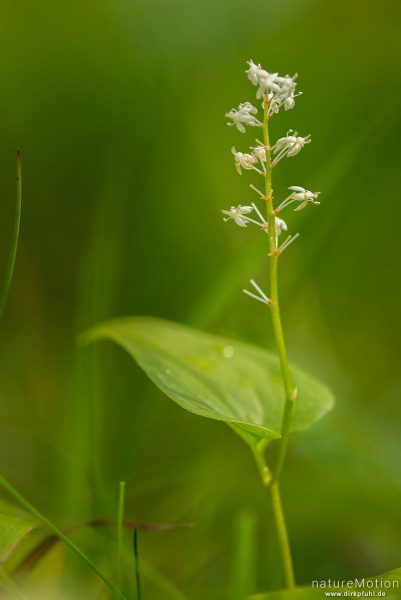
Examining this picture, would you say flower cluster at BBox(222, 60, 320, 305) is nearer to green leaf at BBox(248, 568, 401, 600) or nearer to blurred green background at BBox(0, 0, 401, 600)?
green leaf at BBox(248, 568, 401, 600)

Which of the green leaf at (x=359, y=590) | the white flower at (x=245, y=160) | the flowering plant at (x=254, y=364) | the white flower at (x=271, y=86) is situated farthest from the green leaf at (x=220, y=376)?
the white flower at (x=271, y=86)

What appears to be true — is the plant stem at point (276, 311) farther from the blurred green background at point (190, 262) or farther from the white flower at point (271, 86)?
the blurred green background at point (190, 262)

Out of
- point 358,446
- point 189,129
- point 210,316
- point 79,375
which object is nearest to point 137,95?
point 189,129

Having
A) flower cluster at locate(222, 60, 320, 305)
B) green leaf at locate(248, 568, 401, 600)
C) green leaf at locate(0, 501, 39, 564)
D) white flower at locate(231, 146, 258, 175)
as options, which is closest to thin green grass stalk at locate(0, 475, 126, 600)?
green leaf at locate(0, 501, 39, 564)

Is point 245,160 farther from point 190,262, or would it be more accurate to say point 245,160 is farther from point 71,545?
point 190,262

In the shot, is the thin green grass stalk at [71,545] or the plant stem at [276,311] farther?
the plant stem at [276,311]

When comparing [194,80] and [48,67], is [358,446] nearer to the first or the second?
[194,80]
